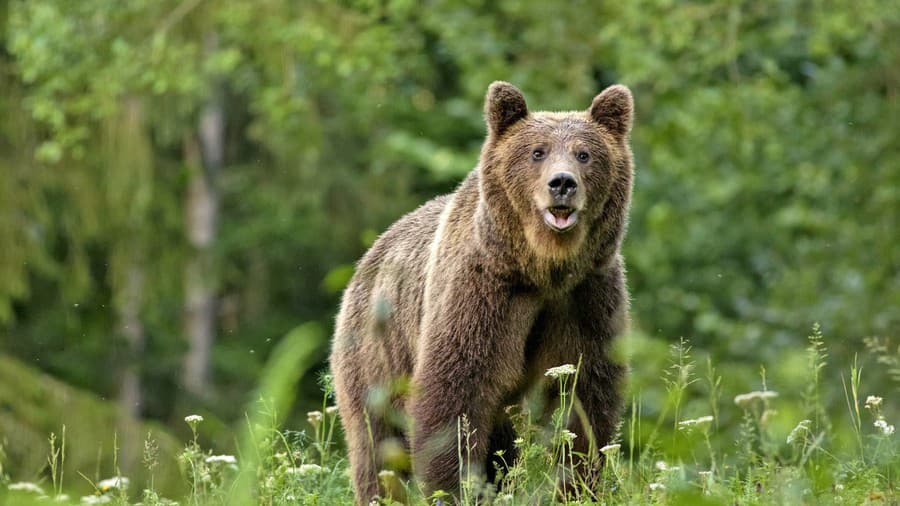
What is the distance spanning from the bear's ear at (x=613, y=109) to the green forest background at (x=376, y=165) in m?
4.20

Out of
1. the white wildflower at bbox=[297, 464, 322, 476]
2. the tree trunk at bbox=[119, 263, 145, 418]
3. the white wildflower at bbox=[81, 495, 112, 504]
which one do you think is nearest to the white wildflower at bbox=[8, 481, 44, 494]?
the white wildflower at bbox=[81, 495, 112, 504]

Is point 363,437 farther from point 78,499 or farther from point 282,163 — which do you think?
point 282,163

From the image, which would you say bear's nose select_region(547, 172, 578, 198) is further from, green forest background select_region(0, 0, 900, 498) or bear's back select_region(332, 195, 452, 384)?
green forest background select_region(0, 0, 900, 498)

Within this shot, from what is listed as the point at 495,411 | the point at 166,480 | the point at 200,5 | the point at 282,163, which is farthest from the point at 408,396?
the point at 282,163

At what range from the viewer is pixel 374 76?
12469 millimetres

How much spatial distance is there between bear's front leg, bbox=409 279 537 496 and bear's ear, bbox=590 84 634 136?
32.3 inches

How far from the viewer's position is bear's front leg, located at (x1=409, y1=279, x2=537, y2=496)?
533 centimetres

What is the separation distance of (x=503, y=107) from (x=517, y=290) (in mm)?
730

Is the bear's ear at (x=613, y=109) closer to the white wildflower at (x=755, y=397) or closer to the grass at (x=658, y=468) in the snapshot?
the grass at (x=658, y=468)

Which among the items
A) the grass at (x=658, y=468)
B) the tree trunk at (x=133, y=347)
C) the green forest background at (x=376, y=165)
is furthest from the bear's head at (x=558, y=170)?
the tree trunk at (x=133, y=347)

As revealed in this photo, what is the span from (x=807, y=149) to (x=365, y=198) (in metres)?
6.49

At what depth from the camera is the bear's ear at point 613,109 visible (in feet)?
19.0

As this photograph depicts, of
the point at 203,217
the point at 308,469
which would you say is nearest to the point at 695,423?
the point at 308,469

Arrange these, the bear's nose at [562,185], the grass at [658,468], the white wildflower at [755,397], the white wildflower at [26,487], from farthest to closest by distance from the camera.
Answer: the bear's nose at [562,185] < the white wildflower at [26,487] < the grass at [658,468] < the white wildflower at [755,397]
